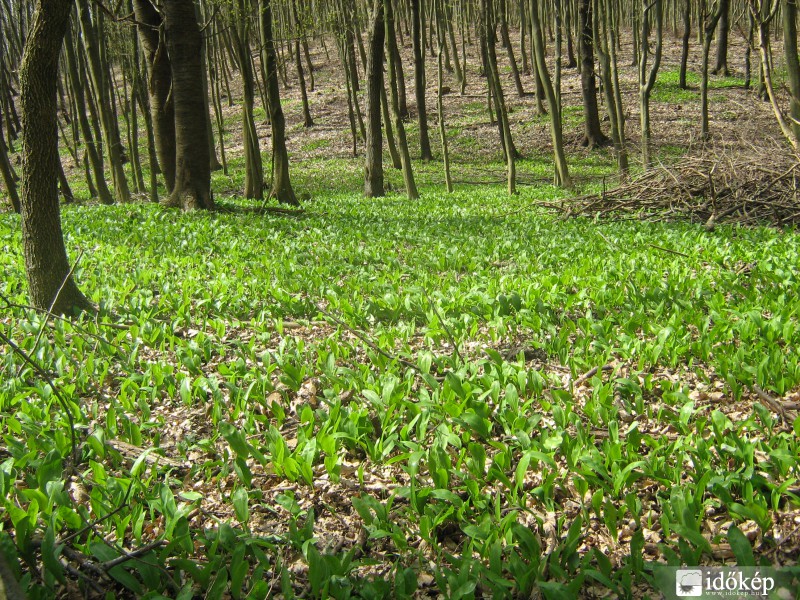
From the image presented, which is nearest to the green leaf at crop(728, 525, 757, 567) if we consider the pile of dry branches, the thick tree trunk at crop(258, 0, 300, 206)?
the pile of dry branches

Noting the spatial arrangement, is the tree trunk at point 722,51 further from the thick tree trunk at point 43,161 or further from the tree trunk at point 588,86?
the thick tree trunk at point 43,161

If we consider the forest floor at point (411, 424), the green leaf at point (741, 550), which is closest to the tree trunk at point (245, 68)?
the forest floor at point (411, 424)

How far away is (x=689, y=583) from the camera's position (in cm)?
204

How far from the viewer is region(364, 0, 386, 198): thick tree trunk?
13648 mm

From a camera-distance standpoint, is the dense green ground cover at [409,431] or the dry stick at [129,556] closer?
the dry stick at [129,556]

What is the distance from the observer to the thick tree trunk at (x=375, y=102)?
1365cm

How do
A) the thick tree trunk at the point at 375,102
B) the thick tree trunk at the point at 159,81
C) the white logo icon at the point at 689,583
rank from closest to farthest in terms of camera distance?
the white logo icon at the point at 689,583 → the thick tree trunk at the point at 159,81 → the thick tree trunk at the point at 375,102

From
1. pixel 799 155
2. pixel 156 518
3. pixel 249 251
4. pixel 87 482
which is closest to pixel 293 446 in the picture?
pixel 156 518

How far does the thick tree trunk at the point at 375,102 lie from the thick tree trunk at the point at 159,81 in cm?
456

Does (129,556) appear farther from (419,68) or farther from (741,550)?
(419,68)

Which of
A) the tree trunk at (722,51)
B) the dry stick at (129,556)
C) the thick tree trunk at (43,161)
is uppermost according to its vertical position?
the tree trunk at (722,51)

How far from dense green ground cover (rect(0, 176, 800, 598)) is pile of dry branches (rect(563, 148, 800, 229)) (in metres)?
2.88

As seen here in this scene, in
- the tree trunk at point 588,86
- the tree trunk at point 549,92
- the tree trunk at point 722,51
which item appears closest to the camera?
the tree trunk at point 549,92

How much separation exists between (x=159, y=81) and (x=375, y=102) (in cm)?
502
